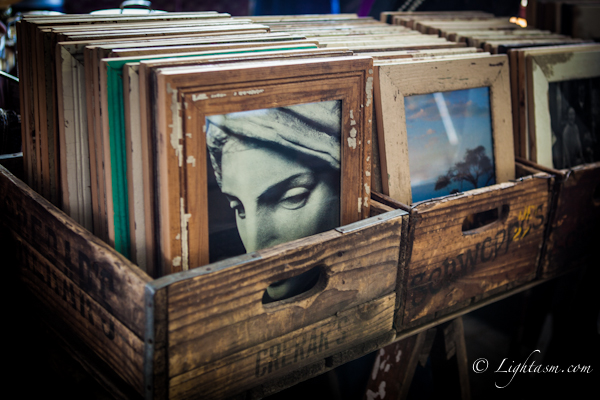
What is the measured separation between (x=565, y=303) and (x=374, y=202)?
105 cm

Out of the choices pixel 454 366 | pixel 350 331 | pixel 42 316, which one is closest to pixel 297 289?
pixel 350 331

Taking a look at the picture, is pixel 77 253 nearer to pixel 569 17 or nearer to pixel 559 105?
pixel 559 105

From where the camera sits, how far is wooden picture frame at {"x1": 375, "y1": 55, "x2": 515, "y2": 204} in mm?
1142

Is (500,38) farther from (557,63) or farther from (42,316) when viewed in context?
(42,316)

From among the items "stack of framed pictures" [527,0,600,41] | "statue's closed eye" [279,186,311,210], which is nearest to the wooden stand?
"statue's closed eye" [279,186,311,210]

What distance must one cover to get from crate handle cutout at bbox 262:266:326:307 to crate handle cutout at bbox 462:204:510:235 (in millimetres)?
419

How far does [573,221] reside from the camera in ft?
4.75

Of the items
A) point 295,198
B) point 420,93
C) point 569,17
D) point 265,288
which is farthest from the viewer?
point 569,17

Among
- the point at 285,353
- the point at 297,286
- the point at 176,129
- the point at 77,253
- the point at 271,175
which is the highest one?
the point at 176,129

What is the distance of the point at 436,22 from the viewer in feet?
5.71

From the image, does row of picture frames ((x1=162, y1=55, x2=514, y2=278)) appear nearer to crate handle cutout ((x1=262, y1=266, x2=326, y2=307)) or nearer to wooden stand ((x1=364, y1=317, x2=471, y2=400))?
crate handle cutout ((x1=262, y1=266, x2=326, y2=307))

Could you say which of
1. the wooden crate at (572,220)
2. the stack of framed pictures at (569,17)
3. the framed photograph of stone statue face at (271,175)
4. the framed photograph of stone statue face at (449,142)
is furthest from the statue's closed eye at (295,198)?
the stack of framed pictures at (569,17)

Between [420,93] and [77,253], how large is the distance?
2.76ft

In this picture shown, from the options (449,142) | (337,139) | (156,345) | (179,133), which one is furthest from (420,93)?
(156,345)
